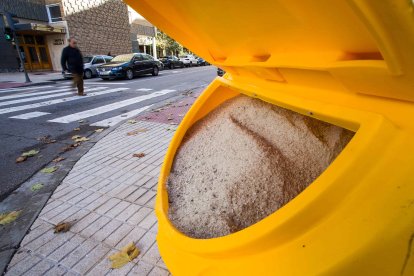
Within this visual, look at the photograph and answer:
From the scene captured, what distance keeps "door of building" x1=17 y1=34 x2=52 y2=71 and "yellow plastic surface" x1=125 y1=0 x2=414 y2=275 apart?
27.8 meters

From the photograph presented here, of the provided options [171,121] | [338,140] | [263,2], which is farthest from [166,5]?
[171,121]

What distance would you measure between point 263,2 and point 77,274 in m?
2.07

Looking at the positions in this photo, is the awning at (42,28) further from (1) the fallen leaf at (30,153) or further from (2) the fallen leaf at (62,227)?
(2) the fallen leaf at (62,227)

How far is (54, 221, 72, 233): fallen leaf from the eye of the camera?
249cm

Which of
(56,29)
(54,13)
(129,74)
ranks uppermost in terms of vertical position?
(54,13)

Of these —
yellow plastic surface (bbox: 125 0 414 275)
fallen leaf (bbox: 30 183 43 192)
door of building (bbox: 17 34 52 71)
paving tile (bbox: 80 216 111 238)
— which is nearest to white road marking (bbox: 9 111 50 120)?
fallen leaf (bbox: 30 183 43 192)

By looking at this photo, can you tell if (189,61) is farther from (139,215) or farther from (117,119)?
(139,215)

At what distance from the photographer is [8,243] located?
2393 millimetres

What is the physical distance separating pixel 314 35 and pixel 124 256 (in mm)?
1938

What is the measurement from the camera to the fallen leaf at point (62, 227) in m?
2.49

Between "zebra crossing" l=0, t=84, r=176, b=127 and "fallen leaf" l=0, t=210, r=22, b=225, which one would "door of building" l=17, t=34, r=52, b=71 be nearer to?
"zebra crossing" l=0, t=84, r=176, b=127

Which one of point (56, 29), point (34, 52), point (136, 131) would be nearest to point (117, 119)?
point (136, 131)

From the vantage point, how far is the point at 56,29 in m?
24.7

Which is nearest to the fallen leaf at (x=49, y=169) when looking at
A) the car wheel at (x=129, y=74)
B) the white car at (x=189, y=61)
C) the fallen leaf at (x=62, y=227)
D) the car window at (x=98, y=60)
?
the fallen leaf at (x=62, y=227)
